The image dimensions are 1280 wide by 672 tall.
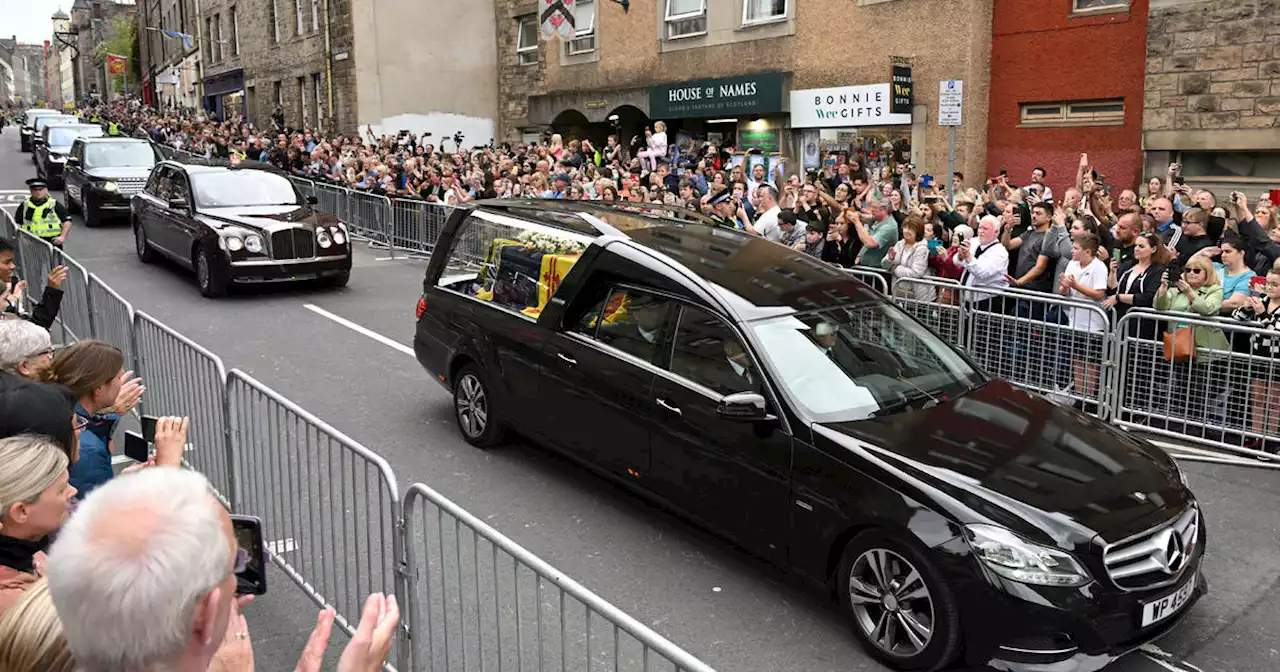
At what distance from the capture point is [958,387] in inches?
230

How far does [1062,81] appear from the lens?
16.7m

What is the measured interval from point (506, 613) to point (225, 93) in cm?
5020

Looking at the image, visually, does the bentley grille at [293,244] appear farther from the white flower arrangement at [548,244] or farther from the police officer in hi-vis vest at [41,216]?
the white flower arrangement at [548,244]

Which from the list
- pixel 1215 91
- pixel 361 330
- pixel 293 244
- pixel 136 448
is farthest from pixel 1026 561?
pixel 1215 91

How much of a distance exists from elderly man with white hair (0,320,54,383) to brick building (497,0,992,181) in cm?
1587

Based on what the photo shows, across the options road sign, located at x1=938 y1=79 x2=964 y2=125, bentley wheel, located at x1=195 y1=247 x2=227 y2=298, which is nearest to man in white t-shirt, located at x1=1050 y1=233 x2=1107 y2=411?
road sign, located at x1=938 y1=79 x2=964 y2=125

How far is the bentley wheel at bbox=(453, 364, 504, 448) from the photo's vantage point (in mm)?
7598

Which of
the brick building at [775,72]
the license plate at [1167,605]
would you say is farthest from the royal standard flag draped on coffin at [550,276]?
the brick building at [775,72]

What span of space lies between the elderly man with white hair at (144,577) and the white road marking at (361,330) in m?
8.95

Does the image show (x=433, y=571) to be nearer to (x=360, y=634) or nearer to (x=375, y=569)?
(x=375, y=569)

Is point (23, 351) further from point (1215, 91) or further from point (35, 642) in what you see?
point (1215, 91)

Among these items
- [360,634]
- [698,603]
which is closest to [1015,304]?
[698,603]

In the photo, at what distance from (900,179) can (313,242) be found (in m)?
9.74

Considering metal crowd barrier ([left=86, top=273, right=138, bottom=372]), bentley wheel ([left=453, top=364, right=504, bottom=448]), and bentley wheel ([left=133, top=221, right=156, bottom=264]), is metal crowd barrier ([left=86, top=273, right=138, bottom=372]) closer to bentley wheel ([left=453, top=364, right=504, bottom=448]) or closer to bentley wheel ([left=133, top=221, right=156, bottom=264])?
bentley wheel ([left=453, top=364, right=504, bottom=448])
